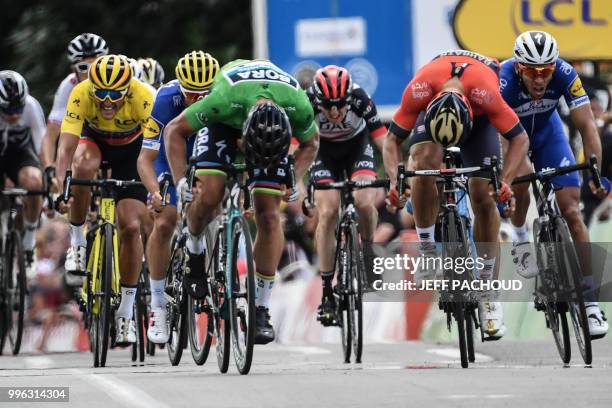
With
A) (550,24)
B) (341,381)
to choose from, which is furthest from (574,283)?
(550,24)

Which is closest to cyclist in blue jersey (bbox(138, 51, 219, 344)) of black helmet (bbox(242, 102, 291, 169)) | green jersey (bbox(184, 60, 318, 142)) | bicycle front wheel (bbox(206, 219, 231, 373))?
bicycle front wheel (bbox(206, 219, 231, 373))

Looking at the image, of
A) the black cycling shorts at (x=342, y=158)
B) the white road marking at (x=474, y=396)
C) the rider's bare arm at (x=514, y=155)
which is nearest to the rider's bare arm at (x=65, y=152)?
the black cycling shorts at (x=342, y=158)

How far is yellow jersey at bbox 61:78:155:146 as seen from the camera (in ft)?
46.5

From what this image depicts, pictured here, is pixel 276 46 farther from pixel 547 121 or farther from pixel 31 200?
pixel 547 121

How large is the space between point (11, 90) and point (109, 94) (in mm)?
2465

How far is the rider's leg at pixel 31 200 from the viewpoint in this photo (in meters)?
16.5

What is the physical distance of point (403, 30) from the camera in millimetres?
23125

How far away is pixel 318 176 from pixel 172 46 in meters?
16.0

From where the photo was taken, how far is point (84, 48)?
626 inches

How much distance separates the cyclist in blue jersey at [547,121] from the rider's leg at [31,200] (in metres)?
4.88

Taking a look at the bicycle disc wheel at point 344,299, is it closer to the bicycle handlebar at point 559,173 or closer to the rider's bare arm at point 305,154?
the bicycle handlebar at point 559,173

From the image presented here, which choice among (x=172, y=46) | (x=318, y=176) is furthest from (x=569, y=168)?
(x=172, y=46)

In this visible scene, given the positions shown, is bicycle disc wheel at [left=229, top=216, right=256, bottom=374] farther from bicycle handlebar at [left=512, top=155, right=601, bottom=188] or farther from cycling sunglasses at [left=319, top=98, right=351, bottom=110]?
cycling sunglasses at [left=319, top=98, right=351, bottom=110]

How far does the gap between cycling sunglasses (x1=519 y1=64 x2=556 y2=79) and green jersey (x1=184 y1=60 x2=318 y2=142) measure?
75.2 inches
